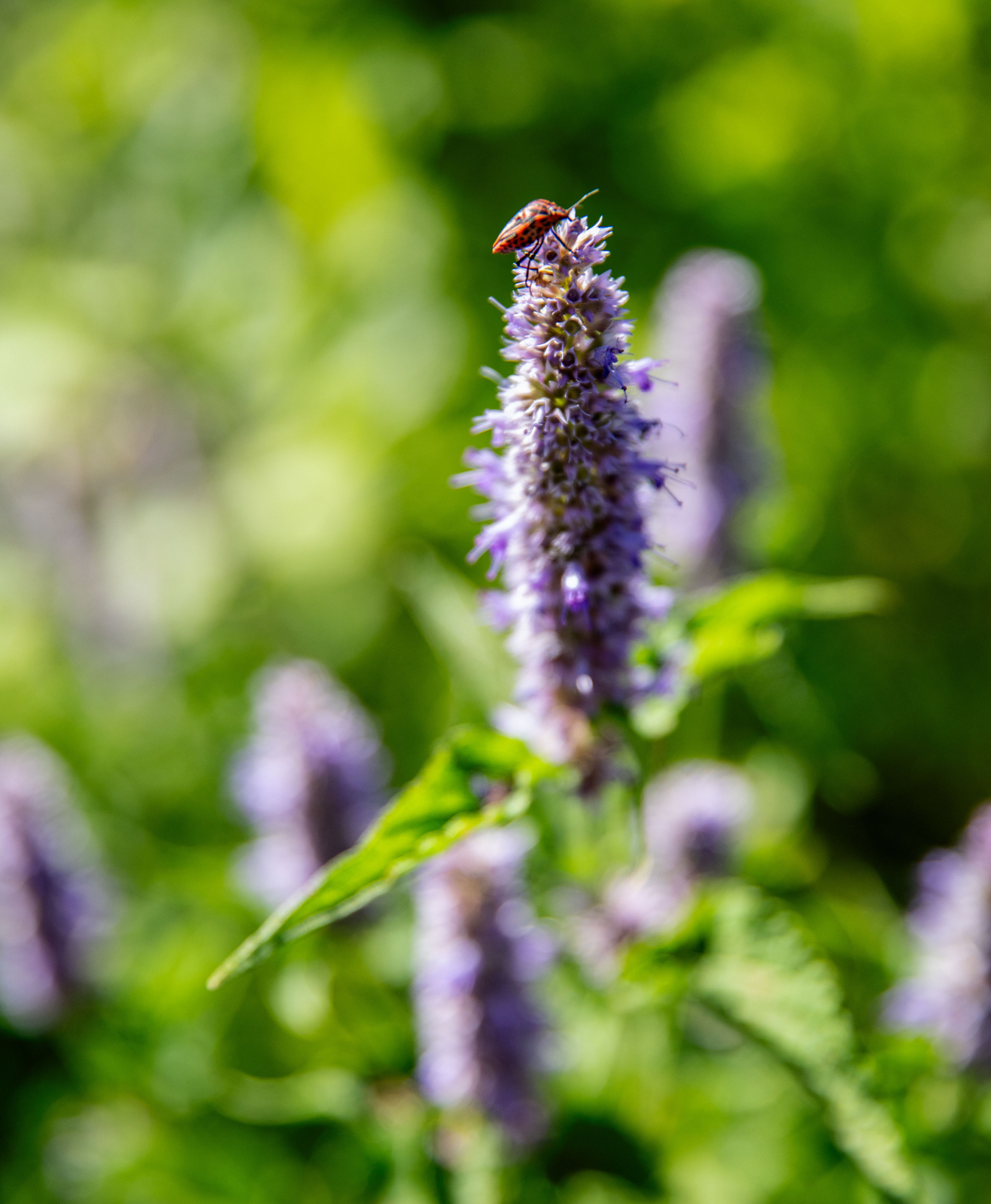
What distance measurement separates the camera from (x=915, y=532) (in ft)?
14.3

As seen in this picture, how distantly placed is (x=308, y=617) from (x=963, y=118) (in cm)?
307

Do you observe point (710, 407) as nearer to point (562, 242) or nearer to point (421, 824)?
point (562, 242)

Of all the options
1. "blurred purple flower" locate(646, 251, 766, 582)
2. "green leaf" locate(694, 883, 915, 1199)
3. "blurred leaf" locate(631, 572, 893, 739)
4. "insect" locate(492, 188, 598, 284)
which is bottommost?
"green leaf" locate(694, 883, 915, 1199)

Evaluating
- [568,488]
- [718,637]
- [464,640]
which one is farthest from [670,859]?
[568,488]

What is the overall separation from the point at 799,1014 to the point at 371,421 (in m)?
3.48

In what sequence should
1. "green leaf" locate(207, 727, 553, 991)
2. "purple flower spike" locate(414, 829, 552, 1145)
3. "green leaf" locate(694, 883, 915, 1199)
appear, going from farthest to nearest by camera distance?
1. "purple flower spike" locate(414, 829, 552, 1145)
2. "green leaf" locate(694, 883, 915, 1199)
3. "green leaf" locate(207, 727, 553, 991)

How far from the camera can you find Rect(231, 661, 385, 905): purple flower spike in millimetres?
2232

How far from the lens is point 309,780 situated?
2.22m

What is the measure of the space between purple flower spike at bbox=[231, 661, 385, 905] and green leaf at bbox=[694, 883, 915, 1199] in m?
0.80

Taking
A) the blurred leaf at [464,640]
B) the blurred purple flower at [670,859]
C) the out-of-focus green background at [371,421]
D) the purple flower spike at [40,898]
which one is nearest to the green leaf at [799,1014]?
the blurred purple flower at [670,859]

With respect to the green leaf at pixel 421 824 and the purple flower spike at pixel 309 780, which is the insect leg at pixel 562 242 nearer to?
the green leaf at pixel 421 824

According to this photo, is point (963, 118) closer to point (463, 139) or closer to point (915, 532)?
point (915, 532)

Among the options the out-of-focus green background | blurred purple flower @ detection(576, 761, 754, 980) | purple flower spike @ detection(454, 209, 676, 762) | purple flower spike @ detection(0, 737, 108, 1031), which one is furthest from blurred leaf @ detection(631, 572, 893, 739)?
purple flower spike @ detection(0, 737, 108, 1031)

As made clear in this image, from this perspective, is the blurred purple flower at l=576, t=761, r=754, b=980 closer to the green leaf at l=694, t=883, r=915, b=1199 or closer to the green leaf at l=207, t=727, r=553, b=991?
the green leaf at l=694, t=883, r=915, b=1199
